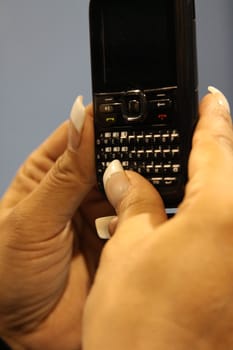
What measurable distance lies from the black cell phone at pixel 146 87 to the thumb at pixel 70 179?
14 mm

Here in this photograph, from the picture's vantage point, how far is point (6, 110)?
37.0 inches

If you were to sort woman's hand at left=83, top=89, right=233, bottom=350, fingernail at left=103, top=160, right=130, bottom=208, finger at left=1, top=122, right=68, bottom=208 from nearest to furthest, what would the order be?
woman's hand at left=83, top=89, right=233, bottom=350, fingernail at left=103, top=160, right=130, bottom=208, finger at left=1, top=122, right=68, bottom=208

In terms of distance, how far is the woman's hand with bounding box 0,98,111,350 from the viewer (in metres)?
0.52

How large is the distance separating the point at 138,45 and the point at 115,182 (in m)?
0.15

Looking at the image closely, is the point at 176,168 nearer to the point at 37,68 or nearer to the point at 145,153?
the point at 145,153

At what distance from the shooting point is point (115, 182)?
46 centimetres

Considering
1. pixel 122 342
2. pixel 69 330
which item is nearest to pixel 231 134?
pixel 122 342

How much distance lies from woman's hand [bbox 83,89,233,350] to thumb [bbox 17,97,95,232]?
→ 154 mm

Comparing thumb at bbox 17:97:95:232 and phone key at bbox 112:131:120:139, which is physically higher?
phone key at bbox 112:131:120:139

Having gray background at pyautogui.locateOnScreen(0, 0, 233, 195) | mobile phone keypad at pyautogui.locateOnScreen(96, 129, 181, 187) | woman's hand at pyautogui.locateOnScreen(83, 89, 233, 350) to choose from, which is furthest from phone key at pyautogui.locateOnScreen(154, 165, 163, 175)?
gray background at pyautogui.locateOnScreen(0, 0, 233, 195)

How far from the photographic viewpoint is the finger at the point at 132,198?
0.39 metres

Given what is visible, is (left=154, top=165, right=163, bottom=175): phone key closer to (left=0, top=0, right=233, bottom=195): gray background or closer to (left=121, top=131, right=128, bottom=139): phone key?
(left=121, top=131, right=128, bottom=139): phone key

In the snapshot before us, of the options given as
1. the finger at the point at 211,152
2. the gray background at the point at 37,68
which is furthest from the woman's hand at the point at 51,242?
the gray background at the point at 37,68

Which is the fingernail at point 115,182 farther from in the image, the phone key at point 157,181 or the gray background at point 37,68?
the gray background at point 37,68
